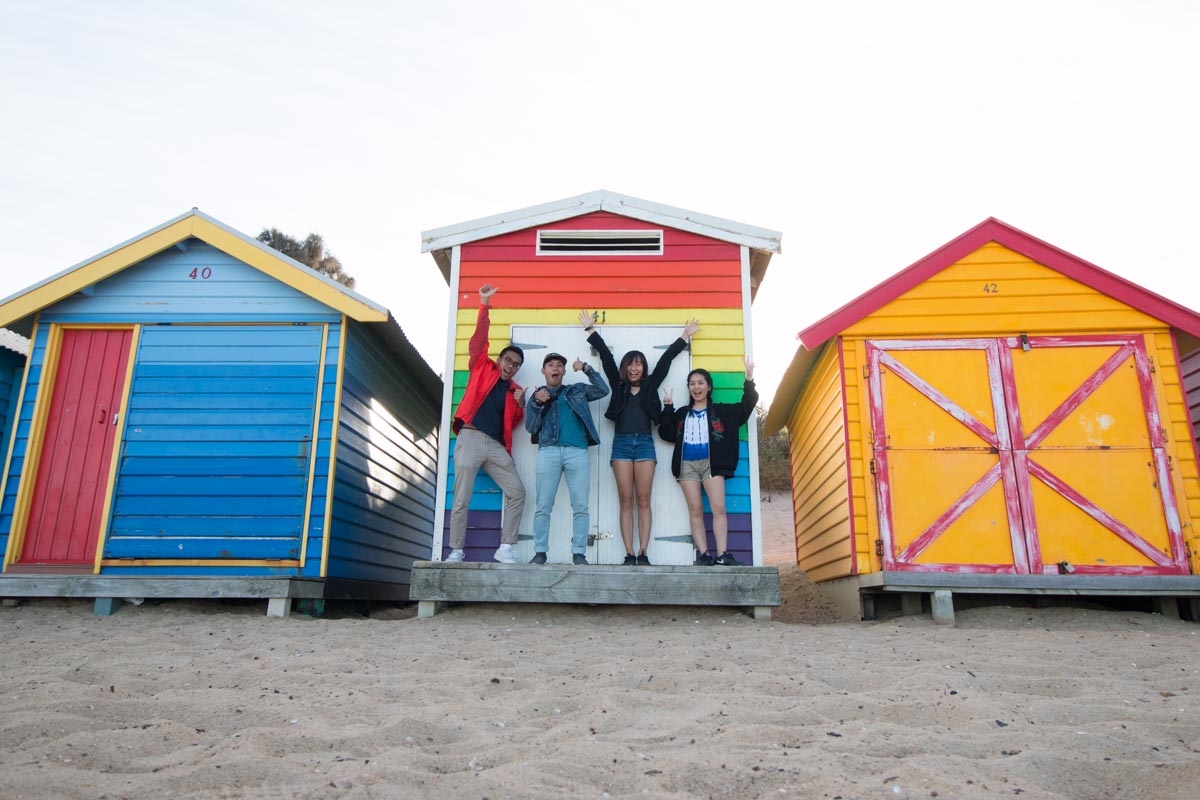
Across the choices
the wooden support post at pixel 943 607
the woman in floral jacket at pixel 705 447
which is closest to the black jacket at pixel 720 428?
the woman in floral jacket at pixel 705 447

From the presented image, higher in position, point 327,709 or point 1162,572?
point 1162,572

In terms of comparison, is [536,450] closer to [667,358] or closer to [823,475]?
[667,358]

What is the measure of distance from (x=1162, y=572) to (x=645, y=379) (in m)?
4.35

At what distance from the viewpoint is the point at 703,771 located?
271 cm

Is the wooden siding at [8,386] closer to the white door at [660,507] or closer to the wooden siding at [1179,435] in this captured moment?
the white door at [660,507]

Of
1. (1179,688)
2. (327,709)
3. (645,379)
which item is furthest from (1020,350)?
(327,709)

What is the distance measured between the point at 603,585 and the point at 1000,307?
4.25m

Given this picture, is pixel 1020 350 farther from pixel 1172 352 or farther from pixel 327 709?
pixel 327 709

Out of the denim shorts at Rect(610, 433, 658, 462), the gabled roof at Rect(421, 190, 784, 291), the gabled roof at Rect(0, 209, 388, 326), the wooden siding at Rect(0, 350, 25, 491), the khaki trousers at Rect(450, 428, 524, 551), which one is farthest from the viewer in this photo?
the wooden siding at Rect(0, 350, 25, 491)

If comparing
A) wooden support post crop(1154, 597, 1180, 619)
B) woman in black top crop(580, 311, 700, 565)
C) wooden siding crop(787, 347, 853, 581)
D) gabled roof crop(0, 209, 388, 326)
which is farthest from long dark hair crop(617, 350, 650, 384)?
wooden support post crop(1154, 597, 1180, 619)

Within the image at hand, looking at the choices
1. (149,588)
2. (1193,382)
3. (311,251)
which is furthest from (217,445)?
(311,251)

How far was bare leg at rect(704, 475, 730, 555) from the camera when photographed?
647cm

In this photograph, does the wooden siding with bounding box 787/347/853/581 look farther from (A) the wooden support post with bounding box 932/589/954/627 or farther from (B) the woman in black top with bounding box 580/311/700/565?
(B) the woman in black top with bounding box 580/311/700/565

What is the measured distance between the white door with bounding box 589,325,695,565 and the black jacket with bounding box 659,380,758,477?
0.70 ft
